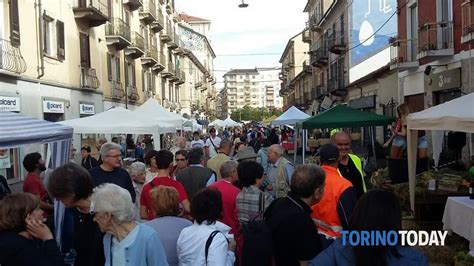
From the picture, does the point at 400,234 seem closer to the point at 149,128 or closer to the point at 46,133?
the point at 46,133

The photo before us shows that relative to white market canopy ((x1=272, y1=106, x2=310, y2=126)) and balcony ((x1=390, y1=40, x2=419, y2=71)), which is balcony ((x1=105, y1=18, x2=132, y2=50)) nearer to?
white market canopy ((x1=272, y1=106, x2=310, y2=126))

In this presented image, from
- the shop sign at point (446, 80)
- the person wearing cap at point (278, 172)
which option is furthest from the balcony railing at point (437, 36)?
the person wearing cap at point (278, 172)

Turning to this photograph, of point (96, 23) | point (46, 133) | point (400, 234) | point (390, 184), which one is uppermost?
point (96, 23)

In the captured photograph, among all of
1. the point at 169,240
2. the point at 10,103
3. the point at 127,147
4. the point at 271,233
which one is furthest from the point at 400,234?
the point at 127,147

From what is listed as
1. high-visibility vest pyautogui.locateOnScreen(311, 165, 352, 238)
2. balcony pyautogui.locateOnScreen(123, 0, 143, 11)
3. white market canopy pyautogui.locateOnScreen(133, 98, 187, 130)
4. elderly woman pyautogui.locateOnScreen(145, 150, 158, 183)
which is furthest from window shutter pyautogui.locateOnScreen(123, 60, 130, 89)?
high-visibility vest pyautogui.locateOnScreen(311, 165, 352, 238)

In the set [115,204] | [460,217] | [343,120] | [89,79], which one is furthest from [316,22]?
[115,204]

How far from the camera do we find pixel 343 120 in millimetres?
12031

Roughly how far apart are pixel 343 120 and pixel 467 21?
6265mm

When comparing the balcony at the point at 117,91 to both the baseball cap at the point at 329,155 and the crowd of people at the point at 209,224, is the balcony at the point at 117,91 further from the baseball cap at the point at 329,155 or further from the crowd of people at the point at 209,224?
the baseball cap at the point at 329,155

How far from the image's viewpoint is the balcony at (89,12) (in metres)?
22.1

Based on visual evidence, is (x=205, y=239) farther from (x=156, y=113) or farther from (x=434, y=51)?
(x=434, y=51)

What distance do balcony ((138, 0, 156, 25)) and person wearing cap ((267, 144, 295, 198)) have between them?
1200 inches

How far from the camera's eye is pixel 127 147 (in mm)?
22781

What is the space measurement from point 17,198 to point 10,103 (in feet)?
44.0
